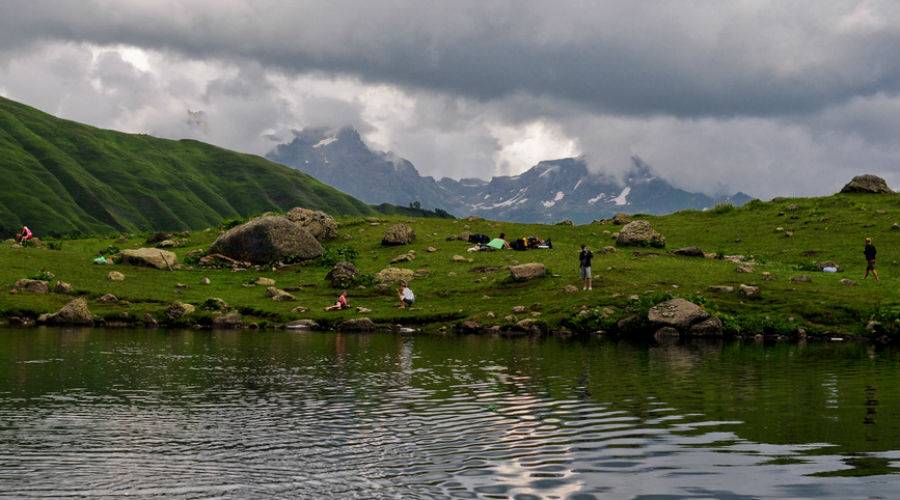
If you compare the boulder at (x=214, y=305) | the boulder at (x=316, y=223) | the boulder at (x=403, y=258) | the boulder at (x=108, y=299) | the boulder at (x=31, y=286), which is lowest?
the boulder at (x=214, y=305)

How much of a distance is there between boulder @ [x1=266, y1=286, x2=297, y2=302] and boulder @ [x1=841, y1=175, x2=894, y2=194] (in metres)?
72.7

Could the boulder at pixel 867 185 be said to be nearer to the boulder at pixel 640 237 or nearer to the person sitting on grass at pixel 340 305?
the boulder at pixel 640 237

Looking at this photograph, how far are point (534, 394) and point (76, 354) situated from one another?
26.1 meters

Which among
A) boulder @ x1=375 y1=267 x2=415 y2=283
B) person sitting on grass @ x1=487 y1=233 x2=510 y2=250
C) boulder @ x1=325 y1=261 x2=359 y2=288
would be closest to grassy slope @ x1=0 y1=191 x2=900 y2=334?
boulder @ x1=325 y1=261 x2=359 y2=288

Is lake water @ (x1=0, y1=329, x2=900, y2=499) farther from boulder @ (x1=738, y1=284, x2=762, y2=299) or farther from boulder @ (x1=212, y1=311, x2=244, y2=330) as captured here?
boulder @ (x1=212, y1=311, x2=244, y2=330)

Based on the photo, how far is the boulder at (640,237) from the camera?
86.9 metres

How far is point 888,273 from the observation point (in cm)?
6962

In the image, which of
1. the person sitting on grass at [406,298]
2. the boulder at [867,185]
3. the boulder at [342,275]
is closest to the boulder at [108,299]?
the boulder at [342,275]

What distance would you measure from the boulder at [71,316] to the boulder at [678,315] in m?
43.6

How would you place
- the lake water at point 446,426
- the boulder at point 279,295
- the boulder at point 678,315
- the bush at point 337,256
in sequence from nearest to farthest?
the lake water at point 446,426, the boulder at point 678,315, the boulder at point 279,295, the bush at point 337,256

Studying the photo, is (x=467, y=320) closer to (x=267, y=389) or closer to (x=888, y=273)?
(x=267, y=389)

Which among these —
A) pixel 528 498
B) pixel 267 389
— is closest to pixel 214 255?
pixel 267 389

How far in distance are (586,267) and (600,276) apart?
4.45 m

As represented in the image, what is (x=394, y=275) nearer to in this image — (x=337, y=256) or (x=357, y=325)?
(x=337, y=256)
